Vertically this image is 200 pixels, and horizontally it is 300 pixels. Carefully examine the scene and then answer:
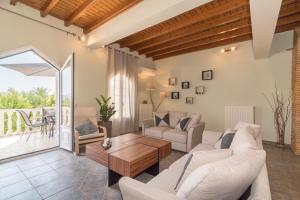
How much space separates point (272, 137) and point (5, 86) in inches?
332

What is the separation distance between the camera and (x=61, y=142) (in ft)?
12.1

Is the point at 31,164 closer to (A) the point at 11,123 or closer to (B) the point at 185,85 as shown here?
(A) the point at 11,123

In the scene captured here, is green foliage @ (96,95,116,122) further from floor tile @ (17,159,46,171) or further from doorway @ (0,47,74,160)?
floor tile @ (17,159,46,171)

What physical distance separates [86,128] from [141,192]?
9.64 feet

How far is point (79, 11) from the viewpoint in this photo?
320cm

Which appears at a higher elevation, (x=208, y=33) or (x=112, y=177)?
(x=208, y=33)

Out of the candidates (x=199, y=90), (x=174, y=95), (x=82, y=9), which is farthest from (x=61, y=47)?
(x=199, y=90)

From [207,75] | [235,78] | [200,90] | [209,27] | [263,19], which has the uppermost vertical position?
[209,27]

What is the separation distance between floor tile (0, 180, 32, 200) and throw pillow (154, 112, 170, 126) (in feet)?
9.45

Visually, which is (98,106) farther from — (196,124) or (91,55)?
(196,124)

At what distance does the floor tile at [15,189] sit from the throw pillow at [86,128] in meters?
1.36

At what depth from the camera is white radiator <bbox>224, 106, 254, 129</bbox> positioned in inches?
165

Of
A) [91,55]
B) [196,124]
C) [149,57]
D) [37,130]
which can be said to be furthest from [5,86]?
[196,124]

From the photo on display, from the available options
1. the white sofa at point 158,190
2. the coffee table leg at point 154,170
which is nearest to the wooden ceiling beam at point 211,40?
the coffee table leg at point 154,170
